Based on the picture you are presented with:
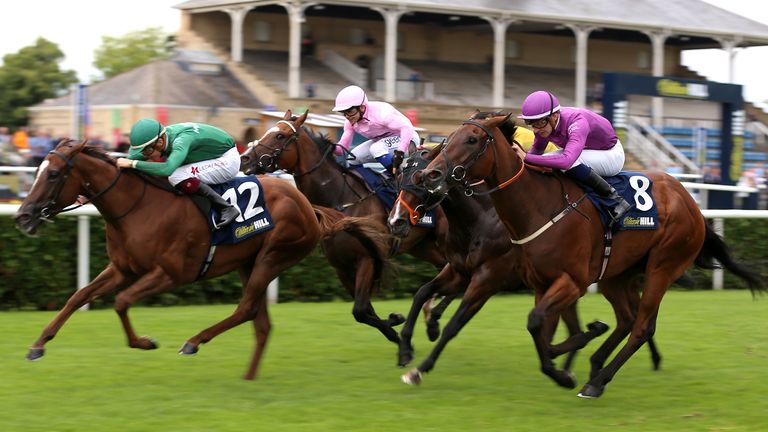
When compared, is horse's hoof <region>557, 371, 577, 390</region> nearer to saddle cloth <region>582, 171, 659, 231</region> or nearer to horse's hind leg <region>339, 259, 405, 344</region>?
saddle cloth <region>582, 171, 659, 231</region>

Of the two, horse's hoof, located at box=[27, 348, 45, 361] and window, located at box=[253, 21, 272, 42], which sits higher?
window, located at box=[253, 21, 272, 42]

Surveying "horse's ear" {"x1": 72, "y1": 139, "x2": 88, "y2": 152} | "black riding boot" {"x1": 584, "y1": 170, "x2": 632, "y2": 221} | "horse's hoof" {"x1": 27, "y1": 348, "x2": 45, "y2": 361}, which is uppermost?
"horse's ear" {"x1": 72, "y1": 139, "x2": 88, "y2": 152}

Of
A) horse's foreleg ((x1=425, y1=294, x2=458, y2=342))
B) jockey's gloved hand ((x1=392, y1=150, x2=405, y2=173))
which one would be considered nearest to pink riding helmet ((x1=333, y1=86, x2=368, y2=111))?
jockey's gloved hand ((x1=392, y1=150, x2=405, y2=173))

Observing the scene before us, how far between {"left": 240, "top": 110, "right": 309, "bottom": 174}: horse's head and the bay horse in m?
2.11

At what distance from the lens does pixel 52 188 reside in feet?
20.4

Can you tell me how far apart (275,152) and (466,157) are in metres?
2.32

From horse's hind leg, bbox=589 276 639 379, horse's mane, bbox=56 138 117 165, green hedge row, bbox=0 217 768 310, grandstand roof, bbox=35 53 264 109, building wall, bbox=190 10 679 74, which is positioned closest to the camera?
horse's mane, bbox=56 138 117 165

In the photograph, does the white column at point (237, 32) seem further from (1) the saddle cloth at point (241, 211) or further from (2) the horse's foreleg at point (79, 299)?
(2) the horse's foreleg at point (79, 299)

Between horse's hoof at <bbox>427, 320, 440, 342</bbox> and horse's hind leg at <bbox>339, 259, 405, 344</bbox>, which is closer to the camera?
horse's hind leg at <bbox>339, 259, 405, 344</bbox>

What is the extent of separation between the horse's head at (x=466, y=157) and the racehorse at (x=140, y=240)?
1382 mm

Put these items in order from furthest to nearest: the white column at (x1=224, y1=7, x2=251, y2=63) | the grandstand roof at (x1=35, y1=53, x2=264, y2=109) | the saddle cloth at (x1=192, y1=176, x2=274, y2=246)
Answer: the white column at (x1=224, y1=7, x2=251, y2=63) < the grandstand roof at (x1=35, y1=53, x2=264, y2=109) < the saddle cloth at (x1=192, y1=176, x2=274, y2=246)

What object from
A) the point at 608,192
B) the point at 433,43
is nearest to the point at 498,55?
the point at 433,43

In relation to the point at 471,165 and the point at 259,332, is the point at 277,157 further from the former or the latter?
the point at 471,165

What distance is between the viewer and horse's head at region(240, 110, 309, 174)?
25.7ft
